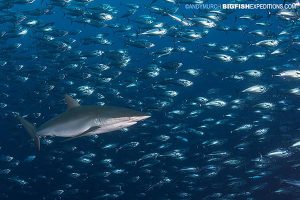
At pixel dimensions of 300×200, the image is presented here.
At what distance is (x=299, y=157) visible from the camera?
59.4 feet

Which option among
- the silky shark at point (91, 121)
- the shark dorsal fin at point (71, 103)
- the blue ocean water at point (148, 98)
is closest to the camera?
the silky shark at point (91, 121)

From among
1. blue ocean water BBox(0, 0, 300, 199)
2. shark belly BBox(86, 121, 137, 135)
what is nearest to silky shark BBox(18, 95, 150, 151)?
shark belly BBox(86, 121, 137, 135)

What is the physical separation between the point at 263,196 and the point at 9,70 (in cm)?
1576

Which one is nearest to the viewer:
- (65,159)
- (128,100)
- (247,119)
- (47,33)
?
(47,33)

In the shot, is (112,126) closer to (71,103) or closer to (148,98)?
(71,103)

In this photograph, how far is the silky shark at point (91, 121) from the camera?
447cm

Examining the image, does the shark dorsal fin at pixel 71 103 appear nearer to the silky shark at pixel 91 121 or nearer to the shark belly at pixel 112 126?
the silky shark at pixel 91 121

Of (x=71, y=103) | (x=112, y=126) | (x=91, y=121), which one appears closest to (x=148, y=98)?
(x=71, y=103)

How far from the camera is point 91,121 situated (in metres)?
4.72

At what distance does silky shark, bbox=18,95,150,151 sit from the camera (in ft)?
14.7

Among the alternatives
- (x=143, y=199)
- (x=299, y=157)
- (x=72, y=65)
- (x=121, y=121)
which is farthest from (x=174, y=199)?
(x=121, y=121)

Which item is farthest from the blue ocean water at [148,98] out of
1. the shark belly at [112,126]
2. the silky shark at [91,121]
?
the shark belly at [112,126]

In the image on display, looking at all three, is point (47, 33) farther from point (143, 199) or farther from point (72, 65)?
point (143, 199)

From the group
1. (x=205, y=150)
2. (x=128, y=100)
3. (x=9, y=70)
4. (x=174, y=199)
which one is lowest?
(x=174, y=199)
